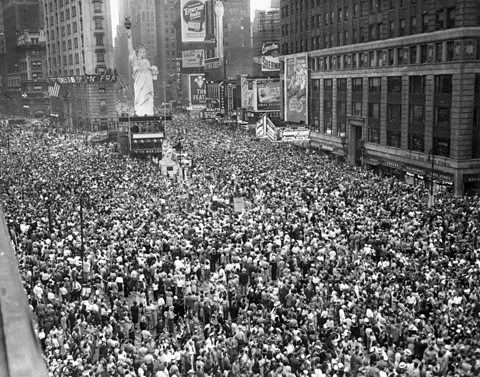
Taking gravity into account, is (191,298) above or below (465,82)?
below

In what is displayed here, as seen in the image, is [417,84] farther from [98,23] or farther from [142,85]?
[98,23]

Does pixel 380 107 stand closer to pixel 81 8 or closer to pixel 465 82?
pixel 465 82

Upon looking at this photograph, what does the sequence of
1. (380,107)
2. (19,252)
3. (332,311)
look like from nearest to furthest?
(332,311) → (19,252) → (380,107)

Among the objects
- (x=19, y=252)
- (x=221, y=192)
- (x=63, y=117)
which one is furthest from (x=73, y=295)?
(x=63, y=117)

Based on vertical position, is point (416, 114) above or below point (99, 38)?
below

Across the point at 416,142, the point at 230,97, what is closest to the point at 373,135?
the point at 416,142

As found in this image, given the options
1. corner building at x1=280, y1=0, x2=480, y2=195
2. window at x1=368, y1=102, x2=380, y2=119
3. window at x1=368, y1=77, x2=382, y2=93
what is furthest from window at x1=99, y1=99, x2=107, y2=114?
window at x1=368, y1=102, x2=380, y2=119
